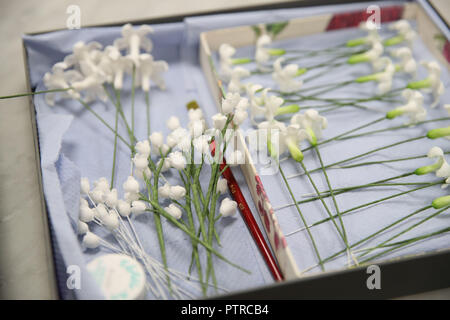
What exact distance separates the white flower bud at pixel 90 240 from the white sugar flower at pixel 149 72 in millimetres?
308

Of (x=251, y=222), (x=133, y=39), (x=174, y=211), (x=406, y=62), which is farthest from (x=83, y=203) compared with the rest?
(x=406, y=62)

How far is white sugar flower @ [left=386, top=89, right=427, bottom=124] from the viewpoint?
0.74 meters

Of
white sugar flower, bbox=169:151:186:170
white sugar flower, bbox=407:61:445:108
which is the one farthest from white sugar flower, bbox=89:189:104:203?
white sugar flower, bbox=407:61:445:108

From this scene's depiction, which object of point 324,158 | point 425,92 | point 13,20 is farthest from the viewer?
point 13,20

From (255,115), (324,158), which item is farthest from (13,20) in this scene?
(324,158)

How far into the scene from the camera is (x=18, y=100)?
2.78ft

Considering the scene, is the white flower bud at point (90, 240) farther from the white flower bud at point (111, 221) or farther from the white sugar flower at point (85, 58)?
the white sugar flower at point (85, 58)

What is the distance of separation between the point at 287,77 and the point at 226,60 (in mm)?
122

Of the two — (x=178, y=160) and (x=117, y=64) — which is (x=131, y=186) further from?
(x=117, y=64)

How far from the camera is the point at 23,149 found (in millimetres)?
770

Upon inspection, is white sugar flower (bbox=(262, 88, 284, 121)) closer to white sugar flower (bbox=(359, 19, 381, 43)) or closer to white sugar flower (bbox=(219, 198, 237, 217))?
white sugar flower (bbox=(219, 198, 237, 217))

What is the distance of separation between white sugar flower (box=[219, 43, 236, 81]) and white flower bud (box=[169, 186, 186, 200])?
282mm
